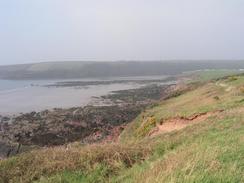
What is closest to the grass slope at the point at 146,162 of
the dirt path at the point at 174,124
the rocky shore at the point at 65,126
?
the dirt path at the point at 174,124

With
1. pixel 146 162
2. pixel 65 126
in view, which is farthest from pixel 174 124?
pixel 65 126

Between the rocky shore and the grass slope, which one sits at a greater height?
the grass slope

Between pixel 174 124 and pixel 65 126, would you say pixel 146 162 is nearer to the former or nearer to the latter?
pixel 174 124

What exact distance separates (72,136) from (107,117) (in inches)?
306

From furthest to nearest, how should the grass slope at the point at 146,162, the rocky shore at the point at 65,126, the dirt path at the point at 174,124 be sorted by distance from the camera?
the rocky shore at the point at 65,126, the dirt path at the point at 174,124, the grass slope at the point at 146,162

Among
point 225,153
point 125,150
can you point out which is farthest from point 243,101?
point 225,153

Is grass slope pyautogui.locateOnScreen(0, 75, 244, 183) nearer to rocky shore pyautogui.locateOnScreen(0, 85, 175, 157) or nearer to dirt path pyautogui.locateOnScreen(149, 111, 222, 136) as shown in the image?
dirt path pyautogui.locateOnScreen(149, 111, 222, 136)

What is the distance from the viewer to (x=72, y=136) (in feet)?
110

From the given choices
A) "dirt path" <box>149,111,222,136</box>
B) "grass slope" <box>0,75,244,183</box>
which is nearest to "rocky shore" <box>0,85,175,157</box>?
"dirt path" <box>149,111,222,136</box>

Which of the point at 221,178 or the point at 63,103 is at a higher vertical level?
the point at 221,178

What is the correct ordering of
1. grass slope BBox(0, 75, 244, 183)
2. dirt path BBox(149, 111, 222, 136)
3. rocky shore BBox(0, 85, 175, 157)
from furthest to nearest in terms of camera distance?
rocky shore BBox(0, 85, 175, 157) → dirt path BBox(149, 111, 222, 136) → grass slope BBox(0, 75, 244, 183)

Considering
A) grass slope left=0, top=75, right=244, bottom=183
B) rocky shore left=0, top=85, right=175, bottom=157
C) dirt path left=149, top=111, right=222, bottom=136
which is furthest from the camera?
rocky shore left=0, top=85, right=175, bottom=157

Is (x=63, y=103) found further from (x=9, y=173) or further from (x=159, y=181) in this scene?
(x=159, y=181)

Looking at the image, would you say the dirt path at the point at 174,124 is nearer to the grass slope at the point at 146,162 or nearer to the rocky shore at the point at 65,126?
the rocky shore at the point at 65,126
